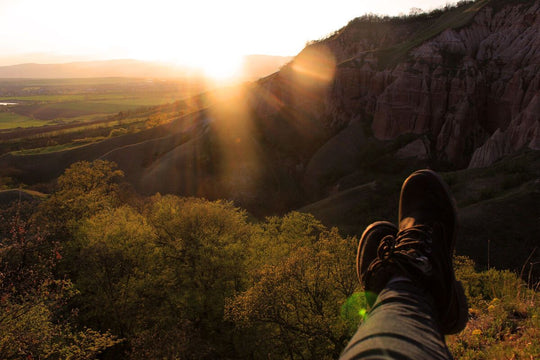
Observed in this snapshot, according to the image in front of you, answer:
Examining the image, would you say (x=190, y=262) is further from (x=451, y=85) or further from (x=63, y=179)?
(x=451, y=85)

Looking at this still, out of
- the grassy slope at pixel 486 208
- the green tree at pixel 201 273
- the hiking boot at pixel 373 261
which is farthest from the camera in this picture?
the grassy slope at pixel 486 208

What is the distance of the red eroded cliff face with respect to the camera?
4503 cm

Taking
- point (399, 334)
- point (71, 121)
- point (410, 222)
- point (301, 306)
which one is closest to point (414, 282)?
point (399, 334)

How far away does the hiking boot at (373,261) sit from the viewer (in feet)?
15.5

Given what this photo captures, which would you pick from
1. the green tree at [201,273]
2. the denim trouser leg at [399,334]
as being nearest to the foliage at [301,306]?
the green tree at [201,273]

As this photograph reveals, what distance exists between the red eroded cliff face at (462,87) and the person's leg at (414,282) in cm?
4421

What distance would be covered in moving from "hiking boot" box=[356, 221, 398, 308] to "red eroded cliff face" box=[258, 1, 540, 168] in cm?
4479

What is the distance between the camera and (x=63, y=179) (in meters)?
32.3

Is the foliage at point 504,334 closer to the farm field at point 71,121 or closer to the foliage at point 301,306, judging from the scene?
the foliage at point 301,306

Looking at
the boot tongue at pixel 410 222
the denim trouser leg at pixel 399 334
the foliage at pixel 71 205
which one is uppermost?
the denim trouser leg at pixel 399 334

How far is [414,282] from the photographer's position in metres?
4.22

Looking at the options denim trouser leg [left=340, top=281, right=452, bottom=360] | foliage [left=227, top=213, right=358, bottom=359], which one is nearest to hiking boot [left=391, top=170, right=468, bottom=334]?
denim trouser leg [left=340, top=281, right=452, bottom=360]

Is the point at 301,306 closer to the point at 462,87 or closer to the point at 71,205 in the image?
the point at 71,205

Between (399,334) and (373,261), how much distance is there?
242 centimetres
